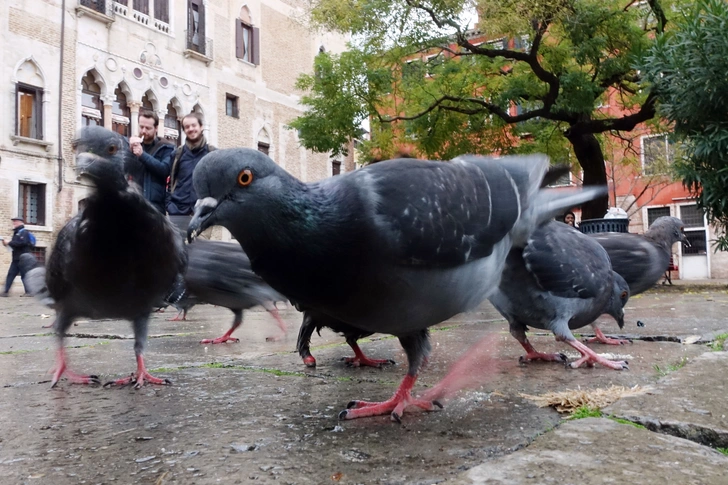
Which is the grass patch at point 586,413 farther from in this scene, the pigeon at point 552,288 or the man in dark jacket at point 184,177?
the man in dark jacket at point 184,177

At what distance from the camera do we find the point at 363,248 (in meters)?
1.88

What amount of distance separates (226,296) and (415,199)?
114 inches

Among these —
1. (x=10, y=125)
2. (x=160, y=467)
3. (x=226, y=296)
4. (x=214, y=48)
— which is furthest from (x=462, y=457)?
(x=214, y=48)

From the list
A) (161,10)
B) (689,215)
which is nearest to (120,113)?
(161,10)

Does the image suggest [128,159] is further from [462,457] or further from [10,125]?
[10,125]

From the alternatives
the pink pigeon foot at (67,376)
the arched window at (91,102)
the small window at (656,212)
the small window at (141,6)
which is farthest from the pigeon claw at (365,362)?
the small window at (656,212)

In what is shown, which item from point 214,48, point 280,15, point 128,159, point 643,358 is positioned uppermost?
point 280,15

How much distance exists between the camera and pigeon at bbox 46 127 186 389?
8.77 feet

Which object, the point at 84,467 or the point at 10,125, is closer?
the point at 84,467

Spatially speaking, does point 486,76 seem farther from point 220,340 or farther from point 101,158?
point 101,158

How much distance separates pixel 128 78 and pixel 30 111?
3475mm

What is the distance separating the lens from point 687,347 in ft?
11.6

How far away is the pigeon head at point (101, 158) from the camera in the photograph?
2605 mm

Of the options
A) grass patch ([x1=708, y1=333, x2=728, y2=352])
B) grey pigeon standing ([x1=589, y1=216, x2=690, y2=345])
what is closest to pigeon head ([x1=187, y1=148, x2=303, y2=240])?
grass patch ([x1=708, y1=333, x2=728, y2=352])
